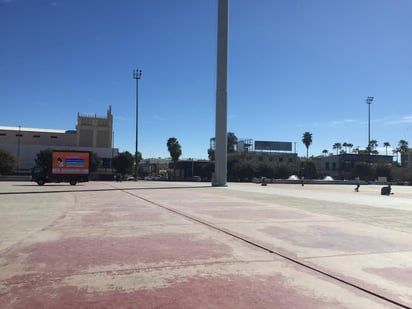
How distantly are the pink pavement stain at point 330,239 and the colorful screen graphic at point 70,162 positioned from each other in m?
39.1

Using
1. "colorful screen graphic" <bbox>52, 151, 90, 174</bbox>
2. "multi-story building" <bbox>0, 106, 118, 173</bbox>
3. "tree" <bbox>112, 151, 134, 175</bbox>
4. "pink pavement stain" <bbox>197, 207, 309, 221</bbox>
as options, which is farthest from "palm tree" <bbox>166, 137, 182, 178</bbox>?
"pink pavement stain" <bbox>197, 207, 309, 221</bbox>

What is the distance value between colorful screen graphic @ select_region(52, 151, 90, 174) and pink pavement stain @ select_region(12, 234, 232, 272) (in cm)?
3903

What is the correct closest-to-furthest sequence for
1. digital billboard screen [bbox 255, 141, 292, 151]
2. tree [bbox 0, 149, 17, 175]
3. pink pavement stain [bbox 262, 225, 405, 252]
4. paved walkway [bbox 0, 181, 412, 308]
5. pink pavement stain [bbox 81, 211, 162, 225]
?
paved walkway [bbox 0, 181, 412, 308] < pink pavement stain [bbox 262, 225, 405, 252] < pink pavement stain [bbox 81, 211, 162, 225] < tree [bbox 0, 149, 17, 175] < digital billboard screen [bbox 255, 141, 292, 151]

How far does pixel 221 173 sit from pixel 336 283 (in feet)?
132

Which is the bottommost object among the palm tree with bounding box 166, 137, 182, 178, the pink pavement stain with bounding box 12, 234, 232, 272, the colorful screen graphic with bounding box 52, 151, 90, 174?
the pink pavement stain with bounding box 12, 234, 232, 272

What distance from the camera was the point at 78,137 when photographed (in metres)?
112

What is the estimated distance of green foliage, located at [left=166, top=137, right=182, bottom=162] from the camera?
135 m

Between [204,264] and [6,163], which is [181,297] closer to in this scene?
[204,264]

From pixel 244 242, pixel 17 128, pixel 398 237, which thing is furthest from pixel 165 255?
pixel 17 128

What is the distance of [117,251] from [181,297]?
10.4 ft

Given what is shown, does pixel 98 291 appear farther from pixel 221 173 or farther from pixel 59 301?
pixel 221 173

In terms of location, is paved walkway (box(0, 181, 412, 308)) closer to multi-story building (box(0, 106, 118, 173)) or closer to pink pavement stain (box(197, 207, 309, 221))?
pink pavement stain (box(197, 207, 309, 221))

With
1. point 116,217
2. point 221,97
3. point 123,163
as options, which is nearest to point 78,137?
point 123,163

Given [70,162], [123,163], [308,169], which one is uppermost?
[123,163]
